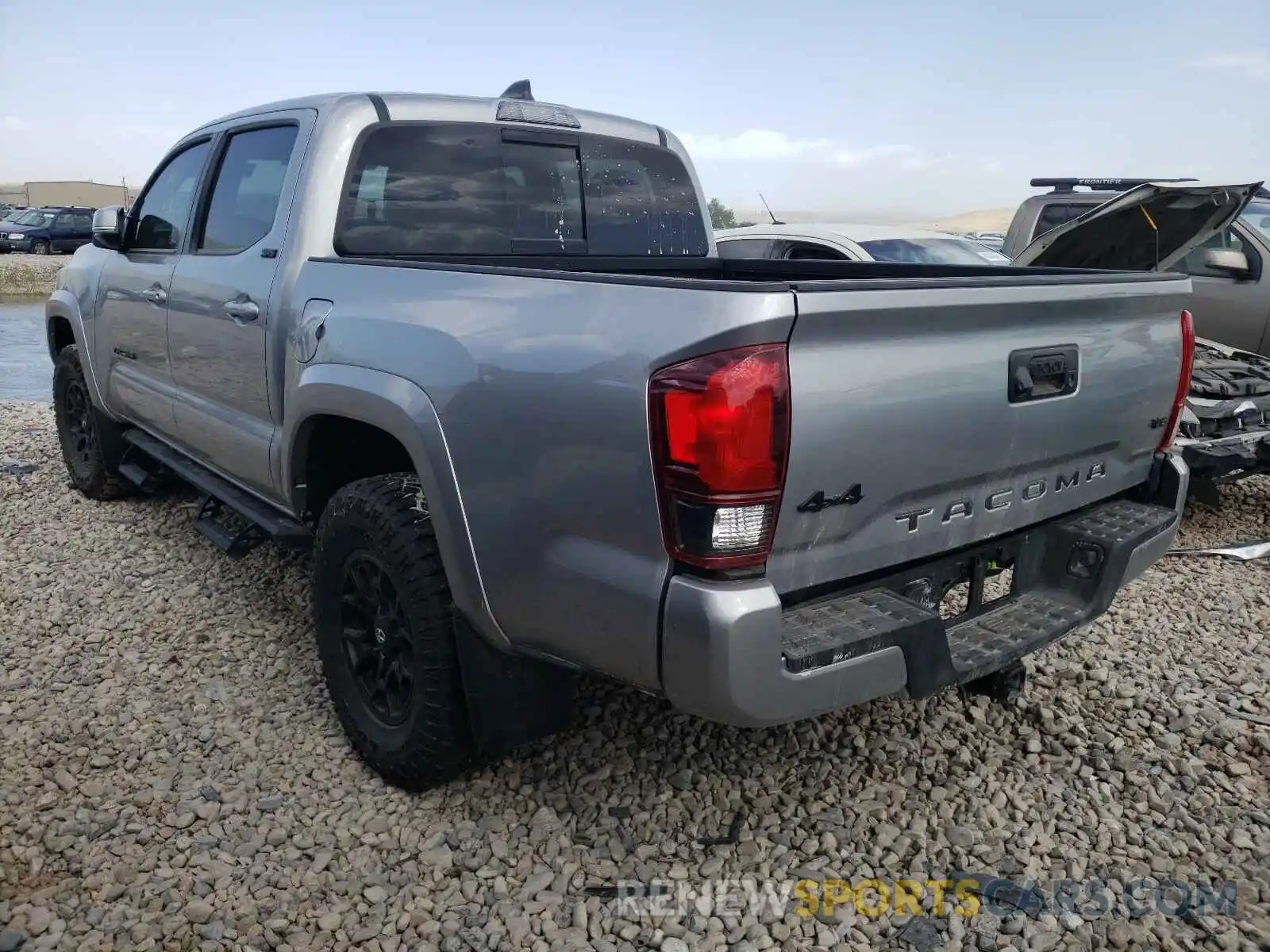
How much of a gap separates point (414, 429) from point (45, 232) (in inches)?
1280

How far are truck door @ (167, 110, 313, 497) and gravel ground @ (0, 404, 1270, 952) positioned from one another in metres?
0.82

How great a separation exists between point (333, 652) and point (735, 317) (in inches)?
71.7

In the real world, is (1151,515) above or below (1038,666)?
above

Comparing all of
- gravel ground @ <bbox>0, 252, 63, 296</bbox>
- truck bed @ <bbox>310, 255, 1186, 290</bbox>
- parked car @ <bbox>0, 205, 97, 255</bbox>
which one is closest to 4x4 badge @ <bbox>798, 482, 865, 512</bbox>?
truck bed @ <bbox>310, 255, 1186, 290</bbox>

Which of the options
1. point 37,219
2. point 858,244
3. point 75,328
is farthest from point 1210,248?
point 37,219

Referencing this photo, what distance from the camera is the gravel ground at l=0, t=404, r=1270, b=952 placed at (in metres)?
2.31

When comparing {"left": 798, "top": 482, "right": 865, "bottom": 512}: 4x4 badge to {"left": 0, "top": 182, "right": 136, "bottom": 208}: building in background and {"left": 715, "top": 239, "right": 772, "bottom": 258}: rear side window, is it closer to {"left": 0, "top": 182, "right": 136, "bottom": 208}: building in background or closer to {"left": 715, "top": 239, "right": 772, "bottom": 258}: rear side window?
{"left": 715, "top": 239, "right": 772, "bottom": 258}: rear side window

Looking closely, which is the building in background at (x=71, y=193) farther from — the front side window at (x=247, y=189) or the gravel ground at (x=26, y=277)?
the front side window at (x=247, y=189)

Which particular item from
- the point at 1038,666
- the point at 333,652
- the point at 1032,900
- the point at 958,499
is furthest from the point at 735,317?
the point at 1038,666

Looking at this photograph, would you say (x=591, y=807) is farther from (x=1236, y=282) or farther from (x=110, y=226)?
(x=1236, y=282)

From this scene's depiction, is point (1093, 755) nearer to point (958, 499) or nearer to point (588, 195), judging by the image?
point (958, 499)

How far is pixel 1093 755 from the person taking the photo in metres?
3.01

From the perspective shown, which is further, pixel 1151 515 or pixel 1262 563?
pixel 1262 563

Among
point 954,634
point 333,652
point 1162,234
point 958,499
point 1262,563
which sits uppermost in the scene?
point 1162,234
